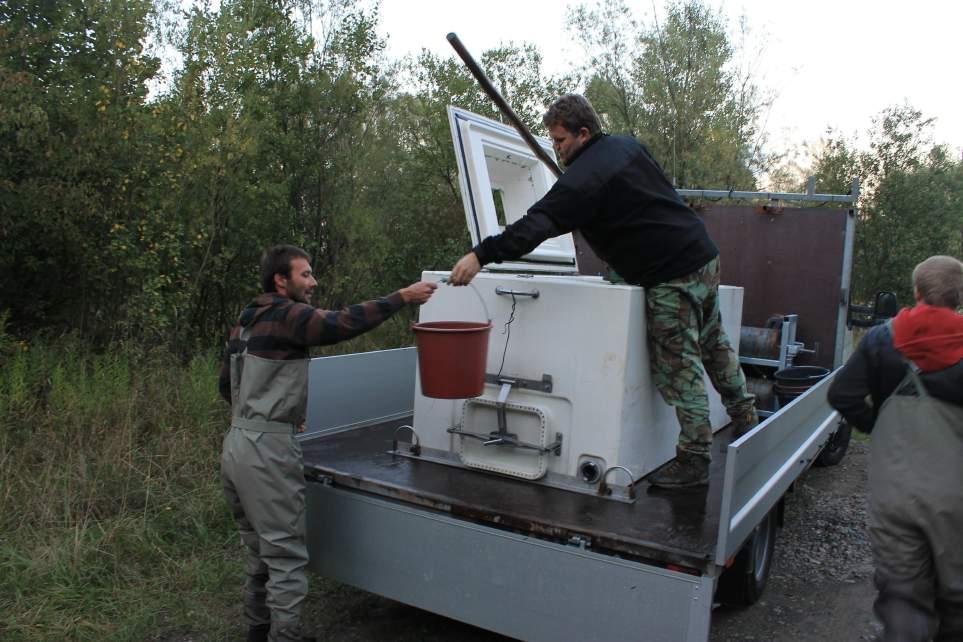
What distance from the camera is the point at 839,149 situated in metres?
14.0

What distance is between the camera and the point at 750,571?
3.54 meters

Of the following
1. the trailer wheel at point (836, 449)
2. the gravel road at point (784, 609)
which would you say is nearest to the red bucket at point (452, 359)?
the gravel road at point (784, 609)

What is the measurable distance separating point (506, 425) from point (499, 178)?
1585mm

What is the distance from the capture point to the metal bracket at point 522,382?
10.8 ft

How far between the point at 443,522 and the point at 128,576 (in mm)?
1891

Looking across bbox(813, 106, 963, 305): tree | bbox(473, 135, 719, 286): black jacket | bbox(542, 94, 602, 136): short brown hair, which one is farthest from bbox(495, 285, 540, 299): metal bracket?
bbox(813, 106, 963, 305): tree

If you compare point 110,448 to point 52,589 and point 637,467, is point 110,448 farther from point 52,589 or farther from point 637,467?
point 637,467

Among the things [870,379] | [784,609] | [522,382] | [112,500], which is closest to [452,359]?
[522,382]

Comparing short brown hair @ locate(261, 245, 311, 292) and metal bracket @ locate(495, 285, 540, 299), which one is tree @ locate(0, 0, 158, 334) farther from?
metal bracket @ locate(495, 285, 540, 299)

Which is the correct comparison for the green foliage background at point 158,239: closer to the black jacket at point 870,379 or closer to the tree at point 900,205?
the black jacket at point 870,379

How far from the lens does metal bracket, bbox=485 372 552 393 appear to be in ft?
10.8

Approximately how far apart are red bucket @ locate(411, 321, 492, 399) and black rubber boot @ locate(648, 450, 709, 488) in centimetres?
90

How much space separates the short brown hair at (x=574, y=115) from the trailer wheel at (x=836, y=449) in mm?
4566

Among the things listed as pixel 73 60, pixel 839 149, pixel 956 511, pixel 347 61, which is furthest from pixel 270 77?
pixel 839 149
